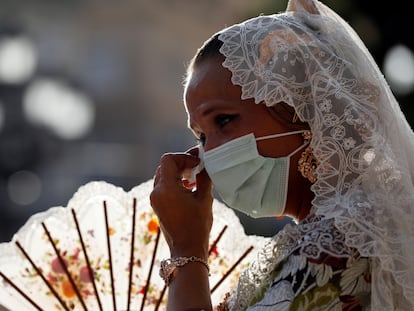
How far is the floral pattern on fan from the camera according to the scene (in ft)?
8.85

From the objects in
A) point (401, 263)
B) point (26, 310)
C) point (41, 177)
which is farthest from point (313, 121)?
point (41, 177)

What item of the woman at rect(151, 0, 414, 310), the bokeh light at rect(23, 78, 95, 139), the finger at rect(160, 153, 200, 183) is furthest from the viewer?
the bokeh light at rect(23, 78, 95, 139)

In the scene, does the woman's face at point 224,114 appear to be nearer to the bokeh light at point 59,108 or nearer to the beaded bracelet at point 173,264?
the beaded bracelet at point 173,264

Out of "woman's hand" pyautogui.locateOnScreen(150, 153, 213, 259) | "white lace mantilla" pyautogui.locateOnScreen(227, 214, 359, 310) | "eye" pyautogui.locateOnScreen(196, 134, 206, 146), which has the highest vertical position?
"eye" pyautogui.locateOnScreen(196, 134, 206, 146)

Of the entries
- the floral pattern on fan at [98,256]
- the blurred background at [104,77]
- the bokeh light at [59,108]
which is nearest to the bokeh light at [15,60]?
the blurred background at [104,77]

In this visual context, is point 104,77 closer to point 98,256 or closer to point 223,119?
point 98,256

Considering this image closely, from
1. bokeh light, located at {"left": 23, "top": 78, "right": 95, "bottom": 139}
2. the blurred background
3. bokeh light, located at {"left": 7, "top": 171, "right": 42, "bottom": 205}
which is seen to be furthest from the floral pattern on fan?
the blurred background

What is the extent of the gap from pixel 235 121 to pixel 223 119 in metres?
0.03

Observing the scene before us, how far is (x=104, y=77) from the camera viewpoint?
25.6 meters

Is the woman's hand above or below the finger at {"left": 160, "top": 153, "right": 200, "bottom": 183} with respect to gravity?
below

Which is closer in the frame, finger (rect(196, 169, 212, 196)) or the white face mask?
the white face mask

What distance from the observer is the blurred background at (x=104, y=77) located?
22578 millimetres

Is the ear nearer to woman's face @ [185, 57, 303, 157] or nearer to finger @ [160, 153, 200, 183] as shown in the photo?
woman's face @ [185, 57, 303, 157]

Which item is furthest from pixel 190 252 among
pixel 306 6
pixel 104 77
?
pixel 104 77
